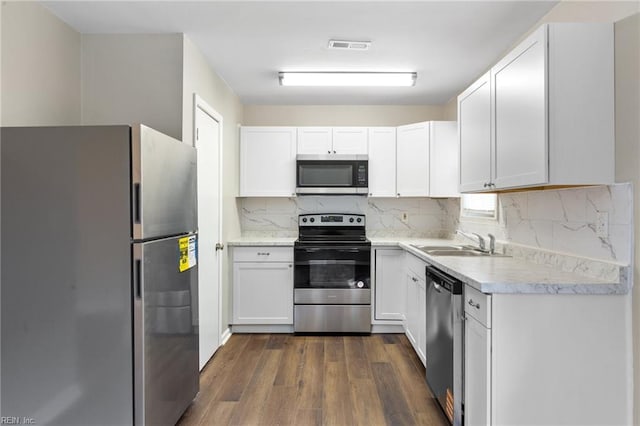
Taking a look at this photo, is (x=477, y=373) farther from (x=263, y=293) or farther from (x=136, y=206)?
(x=263, y=293)

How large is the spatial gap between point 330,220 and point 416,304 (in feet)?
4.78

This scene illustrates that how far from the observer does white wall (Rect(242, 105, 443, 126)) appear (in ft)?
14.3

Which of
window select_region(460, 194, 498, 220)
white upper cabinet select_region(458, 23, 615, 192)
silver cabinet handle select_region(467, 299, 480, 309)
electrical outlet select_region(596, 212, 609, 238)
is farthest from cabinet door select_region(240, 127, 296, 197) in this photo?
electrical outlet select_region(596, 212, 609, 238)

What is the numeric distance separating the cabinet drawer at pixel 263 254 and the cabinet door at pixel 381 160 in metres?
1.09

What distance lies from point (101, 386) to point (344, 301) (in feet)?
7.69

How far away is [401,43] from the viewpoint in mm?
2699

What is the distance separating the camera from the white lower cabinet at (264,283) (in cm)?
377

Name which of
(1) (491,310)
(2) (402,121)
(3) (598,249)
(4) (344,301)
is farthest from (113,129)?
(2) (402,121)

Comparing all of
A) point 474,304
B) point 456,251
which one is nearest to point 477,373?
point 474,304

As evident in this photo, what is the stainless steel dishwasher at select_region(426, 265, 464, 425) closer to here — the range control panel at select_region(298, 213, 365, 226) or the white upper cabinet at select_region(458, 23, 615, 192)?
the white upper cabinet at select_region(458, 23, 615, 192)

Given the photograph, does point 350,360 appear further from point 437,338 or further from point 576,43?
point 576,43

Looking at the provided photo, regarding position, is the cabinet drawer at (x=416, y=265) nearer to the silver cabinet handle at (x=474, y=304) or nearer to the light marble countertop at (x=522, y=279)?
the light marble countertop at (x=522, y=279)

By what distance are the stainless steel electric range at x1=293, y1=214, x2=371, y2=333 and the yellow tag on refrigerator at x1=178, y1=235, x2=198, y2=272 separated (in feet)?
4.87

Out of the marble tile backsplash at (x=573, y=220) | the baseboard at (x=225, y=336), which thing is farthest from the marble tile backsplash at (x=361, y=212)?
the marble tile backsplash at (x=573, y=220)
